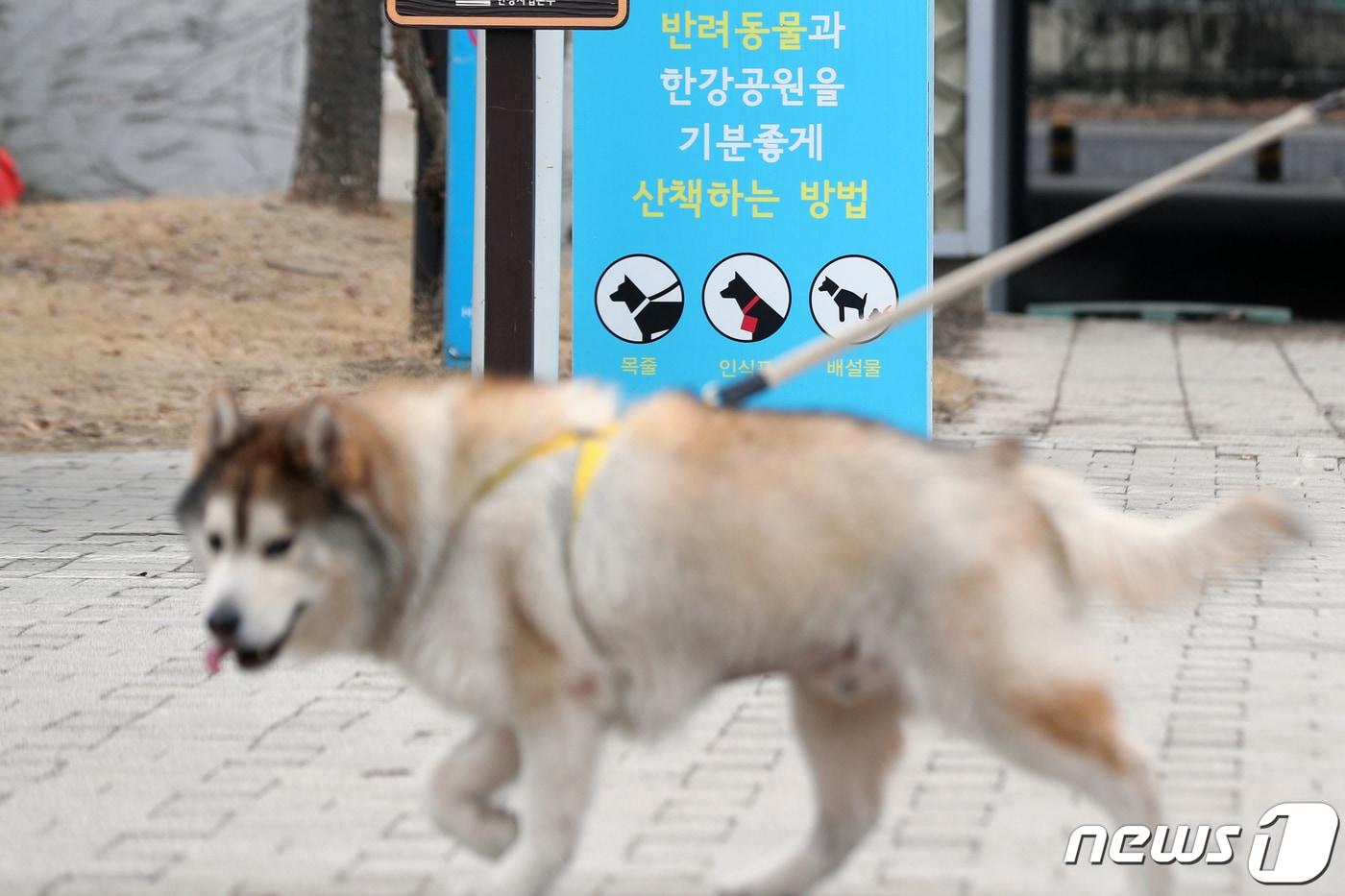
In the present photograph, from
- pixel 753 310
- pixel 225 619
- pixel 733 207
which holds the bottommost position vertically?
pixel 225 619


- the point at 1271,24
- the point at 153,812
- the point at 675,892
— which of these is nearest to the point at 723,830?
the point at 675,892

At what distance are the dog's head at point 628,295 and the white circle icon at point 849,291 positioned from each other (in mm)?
770

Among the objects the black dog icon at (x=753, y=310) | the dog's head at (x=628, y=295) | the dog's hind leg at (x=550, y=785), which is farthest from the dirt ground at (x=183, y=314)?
the dog's hind leg at (x=550, y=785)

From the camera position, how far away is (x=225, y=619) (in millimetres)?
3973

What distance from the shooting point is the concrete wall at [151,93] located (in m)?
19.0

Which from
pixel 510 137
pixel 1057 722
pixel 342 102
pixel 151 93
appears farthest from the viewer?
pixel 151 93

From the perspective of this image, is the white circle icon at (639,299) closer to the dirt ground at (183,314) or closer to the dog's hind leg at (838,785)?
the dirt ground at (183,314)

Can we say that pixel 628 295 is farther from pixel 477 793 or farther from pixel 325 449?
pixel 325 449

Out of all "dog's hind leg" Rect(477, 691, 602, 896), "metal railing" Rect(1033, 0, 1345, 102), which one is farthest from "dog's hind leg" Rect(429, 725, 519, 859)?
"metal railing" Rect(1033, 0, 1345, 102)

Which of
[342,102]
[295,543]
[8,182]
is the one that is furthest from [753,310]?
[8,182]

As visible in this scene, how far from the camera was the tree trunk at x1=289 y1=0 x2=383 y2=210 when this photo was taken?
15180 millimetres

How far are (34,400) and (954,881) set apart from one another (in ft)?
28.1

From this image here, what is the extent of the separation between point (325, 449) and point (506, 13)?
13.4 feet

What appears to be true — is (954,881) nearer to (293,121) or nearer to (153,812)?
(153,812)
